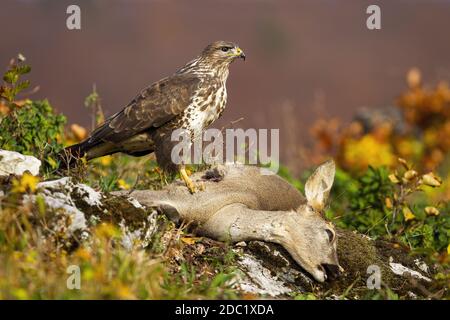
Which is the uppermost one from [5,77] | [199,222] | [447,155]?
[5,77]

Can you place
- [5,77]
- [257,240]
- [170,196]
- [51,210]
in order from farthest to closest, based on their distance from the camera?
[5,77] < [170,196] < [257,240] < [51,210]

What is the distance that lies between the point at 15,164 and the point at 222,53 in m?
2.61

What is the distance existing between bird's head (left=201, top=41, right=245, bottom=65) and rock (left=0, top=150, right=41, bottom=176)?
2338 mm

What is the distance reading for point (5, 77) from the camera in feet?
21.9

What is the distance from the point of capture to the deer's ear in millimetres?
5977

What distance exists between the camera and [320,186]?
6.00 metres

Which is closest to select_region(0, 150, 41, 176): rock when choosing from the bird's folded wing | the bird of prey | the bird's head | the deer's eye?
the bird of prey

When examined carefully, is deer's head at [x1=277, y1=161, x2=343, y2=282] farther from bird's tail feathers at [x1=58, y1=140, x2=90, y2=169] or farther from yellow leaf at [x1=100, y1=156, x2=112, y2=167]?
yellow leaf at [x1=100, y1=156, x2=112, y2=167]

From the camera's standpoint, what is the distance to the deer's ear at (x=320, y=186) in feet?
19.6

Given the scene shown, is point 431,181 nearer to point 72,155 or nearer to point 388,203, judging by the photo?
point 388,203

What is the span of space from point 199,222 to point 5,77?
6.64 ft
